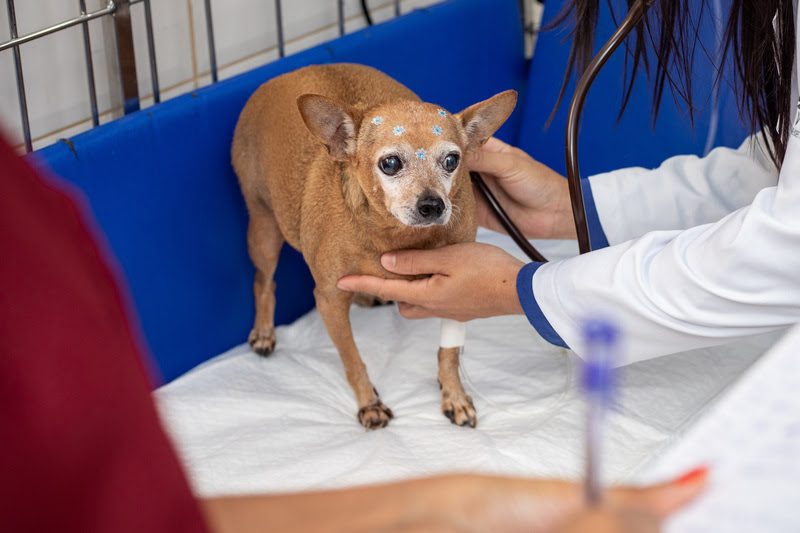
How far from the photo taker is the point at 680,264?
1.02 metres

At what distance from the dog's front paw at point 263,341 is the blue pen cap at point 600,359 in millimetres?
1527

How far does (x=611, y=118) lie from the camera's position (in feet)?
7.20

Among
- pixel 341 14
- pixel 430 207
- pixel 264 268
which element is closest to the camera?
pixel 430 207

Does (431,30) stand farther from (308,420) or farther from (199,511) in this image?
(199,511)

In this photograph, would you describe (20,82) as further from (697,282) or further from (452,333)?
(697,282)

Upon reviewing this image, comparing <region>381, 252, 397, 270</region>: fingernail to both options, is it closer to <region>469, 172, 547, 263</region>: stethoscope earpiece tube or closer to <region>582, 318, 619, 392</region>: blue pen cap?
<region>469, 172, 547, 263</region>: stethoscope earpiece tube

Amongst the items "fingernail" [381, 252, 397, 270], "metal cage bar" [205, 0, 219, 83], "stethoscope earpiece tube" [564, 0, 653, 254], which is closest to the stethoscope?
"stethoscope earpiece tube" [564, 0, 653, 254]

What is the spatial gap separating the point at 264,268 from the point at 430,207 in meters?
0.62

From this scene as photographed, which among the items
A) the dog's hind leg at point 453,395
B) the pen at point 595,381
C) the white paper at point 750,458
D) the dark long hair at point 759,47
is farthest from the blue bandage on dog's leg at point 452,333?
the pen at point 595,381

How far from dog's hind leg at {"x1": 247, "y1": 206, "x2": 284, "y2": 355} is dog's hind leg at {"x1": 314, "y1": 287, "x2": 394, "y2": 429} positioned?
0.23m

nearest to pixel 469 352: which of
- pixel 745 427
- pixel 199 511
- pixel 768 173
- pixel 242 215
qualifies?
pixel 242 215

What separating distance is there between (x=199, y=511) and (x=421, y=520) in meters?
0.14

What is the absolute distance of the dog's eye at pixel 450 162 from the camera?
1.33 metres

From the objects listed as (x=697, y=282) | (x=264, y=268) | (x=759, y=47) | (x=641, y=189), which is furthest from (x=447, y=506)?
(x=264, y=268)
